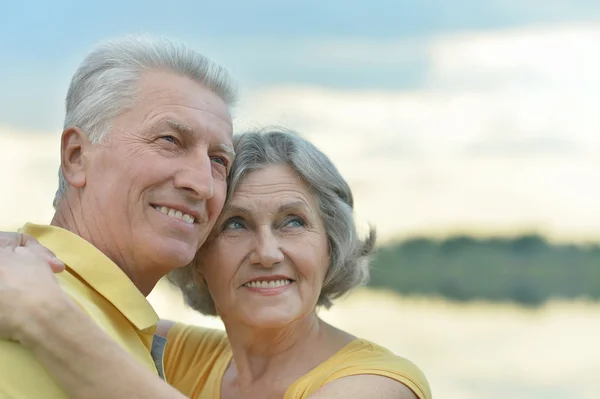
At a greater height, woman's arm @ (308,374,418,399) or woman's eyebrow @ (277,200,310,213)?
woman's eyebrow @ (277,200,310,213)

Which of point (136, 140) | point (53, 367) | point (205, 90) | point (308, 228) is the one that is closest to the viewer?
point (53, 367)

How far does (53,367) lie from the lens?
68.8 inches

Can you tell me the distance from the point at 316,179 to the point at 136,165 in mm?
654

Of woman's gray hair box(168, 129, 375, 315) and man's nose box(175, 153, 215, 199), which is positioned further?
woman's gray hair box(168, 129, 375, 315)

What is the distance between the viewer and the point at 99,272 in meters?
2.09

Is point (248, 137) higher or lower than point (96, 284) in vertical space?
higher

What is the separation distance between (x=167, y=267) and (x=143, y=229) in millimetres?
132

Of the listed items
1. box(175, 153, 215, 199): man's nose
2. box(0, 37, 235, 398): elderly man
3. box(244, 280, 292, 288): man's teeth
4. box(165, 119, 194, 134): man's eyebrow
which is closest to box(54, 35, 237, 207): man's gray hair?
box(0, 37, 235, 398): elderly man

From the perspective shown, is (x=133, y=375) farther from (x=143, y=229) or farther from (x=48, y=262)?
(x=143, y=229)

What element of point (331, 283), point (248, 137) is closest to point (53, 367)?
point (248, 137)

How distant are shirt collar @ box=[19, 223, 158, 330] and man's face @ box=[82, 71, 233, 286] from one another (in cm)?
12

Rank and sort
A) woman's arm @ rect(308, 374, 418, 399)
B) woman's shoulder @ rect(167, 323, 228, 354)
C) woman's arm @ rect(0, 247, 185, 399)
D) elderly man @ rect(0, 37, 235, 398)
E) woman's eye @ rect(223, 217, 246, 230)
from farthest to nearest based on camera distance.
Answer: woman's shoulder @ rect(167, 323, 228, 354) → woman's eye @ rect(223, 217, 246, 230) → woman's arm @ rect(308, 374, 418, 399) → elderly man @ rect(0, 37, 235, 398) → woman's arm @ rect(0, 247, 185, 399)

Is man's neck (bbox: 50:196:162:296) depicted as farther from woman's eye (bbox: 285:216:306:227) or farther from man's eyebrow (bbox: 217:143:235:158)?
woman's eye (bbox: 285:216:306:227)

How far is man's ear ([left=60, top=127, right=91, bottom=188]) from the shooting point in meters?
2.29
